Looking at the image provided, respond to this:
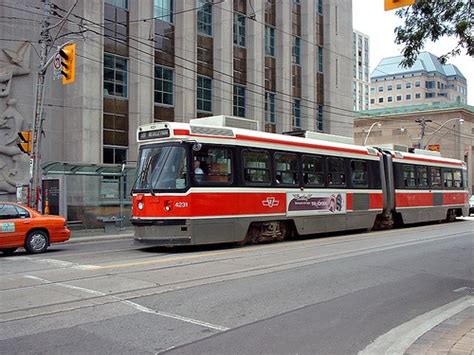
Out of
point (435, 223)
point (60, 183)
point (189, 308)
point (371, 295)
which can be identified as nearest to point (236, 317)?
point (189, 308)

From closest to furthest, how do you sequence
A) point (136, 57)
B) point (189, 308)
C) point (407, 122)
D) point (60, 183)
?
point (189, 308), point (60, 183), point (136, 57), point (407, 122)

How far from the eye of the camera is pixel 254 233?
15438 millimetres

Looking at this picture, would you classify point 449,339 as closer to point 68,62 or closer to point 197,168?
point 197,168

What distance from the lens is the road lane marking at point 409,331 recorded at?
19.2 feet

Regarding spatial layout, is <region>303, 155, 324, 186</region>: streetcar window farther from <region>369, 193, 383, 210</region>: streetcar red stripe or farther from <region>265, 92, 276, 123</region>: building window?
<region>265, 92, 276, 123</region>: building window

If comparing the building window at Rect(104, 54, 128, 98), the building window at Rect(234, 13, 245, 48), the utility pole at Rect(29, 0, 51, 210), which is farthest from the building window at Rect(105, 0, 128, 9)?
the utility pole at Rect(29, 0, 51, 210)

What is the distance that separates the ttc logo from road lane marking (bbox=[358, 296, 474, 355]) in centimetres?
736

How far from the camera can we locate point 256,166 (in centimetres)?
1509

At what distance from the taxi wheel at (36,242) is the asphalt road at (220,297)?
39 cm

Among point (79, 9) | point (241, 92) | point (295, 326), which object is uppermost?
point (79, 9)

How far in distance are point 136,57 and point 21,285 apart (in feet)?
78.8

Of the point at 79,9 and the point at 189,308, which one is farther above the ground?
the point at 79,9

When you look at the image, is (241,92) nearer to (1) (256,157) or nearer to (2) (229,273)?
(1) (256,157)

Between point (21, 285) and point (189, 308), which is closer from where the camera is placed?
point (189, 308)
